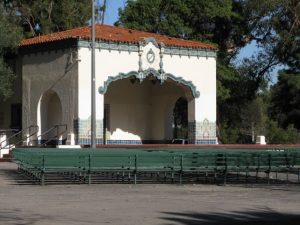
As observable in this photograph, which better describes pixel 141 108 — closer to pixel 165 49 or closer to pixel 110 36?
pixel 165 49

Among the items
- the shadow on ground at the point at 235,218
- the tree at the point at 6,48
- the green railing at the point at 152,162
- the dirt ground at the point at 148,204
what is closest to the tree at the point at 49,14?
the tree at the point at 6,48

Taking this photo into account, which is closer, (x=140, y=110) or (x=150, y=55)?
(x=150, y=55)

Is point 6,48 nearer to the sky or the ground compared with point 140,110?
nearer to the sky

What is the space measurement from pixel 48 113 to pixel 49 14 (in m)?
11.5

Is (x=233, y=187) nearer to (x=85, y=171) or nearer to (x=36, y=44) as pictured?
(x=85, y=171)

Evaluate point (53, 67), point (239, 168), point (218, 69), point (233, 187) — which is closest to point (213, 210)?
point (233, 187)

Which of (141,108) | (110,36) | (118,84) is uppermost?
(110,36)

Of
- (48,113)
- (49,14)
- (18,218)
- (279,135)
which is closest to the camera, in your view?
(18,218)

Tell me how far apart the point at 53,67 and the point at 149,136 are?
8465 millimetres

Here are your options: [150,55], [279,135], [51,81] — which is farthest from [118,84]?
[279,135]

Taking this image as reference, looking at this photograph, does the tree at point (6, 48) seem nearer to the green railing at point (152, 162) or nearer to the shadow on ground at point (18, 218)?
the green railing at point (152, 162)

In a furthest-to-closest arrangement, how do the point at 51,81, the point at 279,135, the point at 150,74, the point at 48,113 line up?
the point at 279,135 → the point at 48,113 → the point at 150,74 → the point at 51,81

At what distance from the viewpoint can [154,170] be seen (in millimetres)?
22125

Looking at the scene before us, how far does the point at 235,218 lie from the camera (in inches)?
519
